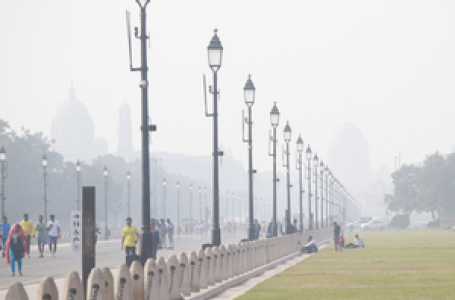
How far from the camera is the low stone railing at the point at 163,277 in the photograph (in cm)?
1242

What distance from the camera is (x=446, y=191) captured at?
480 feet

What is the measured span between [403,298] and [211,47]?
10.6 metres

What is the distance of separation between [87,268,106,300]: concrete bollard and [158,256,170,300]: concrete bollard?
12.2ft

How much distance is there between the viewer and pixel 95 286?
1327 cm

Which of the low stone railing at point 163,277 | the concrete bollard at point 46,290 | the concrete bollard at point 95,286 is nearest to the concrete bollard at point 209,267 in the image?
the low stone railing at point 163,277

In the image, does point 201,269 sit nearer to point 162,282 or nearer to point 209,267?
point 209,267

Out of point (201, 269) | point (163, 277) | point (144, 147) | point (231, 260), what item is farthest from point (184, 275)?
point (231, 260)

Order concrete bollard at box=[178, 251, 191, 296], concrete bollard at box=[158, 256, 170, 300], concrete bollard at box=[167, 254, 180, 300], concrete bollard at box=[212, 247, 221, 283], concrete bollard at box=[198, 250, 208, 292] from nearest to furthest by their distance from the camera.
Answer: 1. concrete bollard at box=[158, 256, 170, 300]
2. concrete bollard at box=[167, 254, 180, 300]
3. concrete bollard at box=[178, 251, 191, 296]
4. concrete bollard at box=[198, 250, 208, 292]
5. concrete bollard at box=[212, 247, 221, 283]

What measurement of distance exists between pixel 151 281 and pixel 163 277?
94cm

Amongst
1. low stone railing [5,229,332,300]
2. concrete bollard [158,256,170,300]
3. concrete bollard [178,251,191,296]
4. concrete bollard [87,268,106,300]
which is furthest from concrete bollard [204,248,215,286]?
concrete bollard [87,268,106,300]

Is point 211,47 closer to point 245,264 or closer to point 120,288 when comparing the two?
point 245,264

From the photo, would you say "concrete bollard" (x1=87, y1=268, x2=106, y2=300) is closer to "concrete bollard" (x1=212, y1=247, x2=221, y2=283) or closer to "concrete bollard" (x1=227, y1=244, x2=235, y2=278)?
"concrete bollard" (x1=212, y1=247, x2=221, y2=283)

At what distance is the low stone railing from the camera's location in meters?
12.4

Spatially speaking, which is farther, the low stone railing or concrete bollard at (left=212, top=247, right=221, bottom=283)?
concrete bollard at (left=212, top=247, right=221, bottom=283)
